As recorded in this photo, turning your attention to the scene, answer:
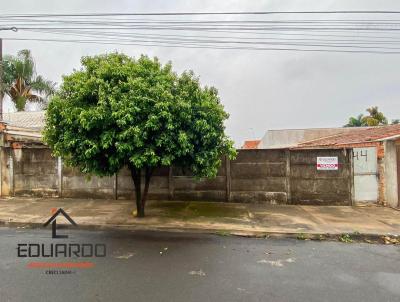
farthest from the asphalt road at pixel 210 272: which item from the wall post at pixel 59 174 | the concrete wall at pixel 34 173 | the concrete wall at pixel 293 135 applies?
the concrete wall at pixel 293 135

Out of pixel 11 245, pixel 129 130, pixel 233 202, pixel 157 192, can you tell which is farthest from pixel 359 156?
pixel 11 245

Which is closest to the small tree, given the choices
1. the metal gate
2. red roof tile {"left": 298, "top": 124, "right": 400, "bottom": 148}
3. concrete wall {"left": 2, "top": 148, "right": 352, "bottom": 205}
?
concrete wall {"left": 2, "top": 148, "right": 352, "bottom": 205}

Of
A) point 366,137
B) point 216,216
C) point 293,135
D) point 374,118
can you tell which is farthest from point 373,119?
point 216,216

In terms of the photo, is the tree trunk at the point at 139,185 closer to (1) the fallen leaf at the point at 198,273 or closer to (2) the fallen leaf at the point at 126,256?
(2) the fallen leaf at the point at 126,256

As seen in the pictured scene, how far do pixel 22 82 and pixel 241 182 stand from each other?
15189mm

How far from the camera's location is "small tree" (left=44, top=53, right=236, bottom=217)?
620 cm

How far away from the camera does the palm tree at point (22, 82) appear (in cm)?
1669

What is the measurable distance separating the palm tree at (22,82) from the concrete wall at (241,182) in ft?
29.1

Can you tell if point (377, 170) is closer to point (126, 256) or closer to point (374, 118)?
point (126, 256)

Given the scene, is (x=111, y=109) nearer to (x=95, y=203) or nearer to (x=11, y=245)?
(x=11, y=245)

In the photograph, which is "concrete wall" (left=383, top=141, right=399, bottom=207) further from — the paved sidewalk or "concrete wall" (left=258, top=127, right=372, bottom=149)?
"concrete wall" (left=258, top=127, right=372, bottom=149)

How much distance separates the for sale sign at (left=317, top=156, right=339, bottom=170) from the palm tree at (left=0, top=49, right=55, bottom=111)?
1553 centimetres

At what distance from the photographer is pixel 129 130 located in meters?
6.06

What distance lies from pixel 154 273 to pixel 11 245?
3.22m
